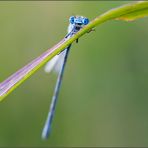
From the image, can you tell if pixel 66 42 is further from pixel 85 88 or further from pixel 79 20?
pixel 85 88

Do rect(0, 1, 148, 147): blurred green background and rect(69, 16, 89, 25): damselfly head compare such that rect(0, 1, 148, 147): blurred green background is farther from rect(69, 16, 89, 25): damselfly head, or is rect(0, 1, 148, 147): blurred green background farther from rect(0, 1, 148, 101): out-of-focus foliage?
rect(0, 1, 148, 101): out-of-focus foliage

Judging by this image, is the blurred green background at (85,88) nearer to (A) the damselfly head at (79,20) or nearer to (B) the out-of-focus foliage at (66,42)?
(A) the damselfly head at (79,20)

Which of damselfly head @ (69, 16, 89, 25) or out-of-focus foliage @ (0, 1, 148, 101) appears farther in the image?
damselfly head @ (69, 16, 89, 25)

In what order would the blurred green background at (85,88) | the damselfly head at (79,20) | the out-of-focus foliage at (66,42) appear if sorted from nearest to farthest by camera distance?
the out-of-focus foliage at (66,42) < the damselfly head at (79,20) < the blurred green background at (85,88)

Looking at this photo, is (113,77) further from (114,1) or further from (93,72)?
(114,1)

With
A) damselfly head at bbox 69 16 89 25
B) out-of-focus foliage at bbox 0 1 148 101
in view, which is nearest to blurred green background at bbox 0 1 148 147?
damselfly head at bbox 69 16 89 25

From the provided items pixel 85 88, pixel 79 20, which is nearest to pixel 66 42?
pixel 79 20

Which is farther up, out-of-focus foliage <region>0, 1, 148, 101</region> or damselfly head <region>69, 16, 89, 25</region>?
damselfly head <region>69, 16, 89, 25</region>

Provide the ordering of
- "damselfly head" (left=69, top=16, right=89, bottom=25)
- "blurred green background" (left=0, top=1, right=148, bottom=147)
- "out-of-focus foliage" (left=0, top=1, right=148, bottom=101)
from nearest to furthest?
"out-of-focus foliage" (left=0, top=1, right=148, bottom=101), "damselfly head" (left=69, top=16, right=89, bottom=25), "blurred green background" (left=0, top=1, right=148, bottom=147)

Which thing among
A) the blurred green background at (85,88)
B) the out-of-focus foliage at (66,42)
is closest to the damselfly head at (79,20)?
the out-of-focus foliage at (66,42)
